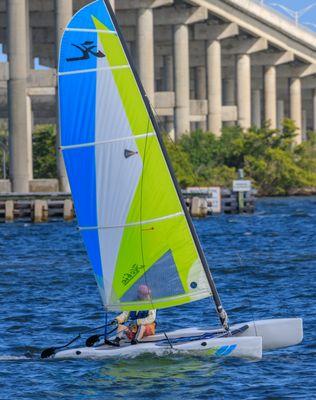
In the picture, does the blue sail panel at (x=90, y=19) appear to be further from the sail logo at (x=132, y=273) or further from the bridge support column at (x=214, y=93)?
the bridge support column at (x=214, y=93)

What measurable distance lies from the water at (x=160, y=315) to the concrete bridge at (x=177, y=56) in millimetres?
23902

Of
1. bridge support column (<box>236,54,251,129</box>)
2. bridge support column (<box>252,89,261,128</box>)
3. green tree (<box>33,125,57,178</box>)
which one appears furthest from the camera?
bridge support column (<box>252,89,261,128</box>)

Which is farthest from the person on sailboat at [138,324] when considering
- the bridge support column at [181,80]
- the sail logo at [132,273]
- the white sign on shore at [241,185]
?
the bridge support column at [181,80]

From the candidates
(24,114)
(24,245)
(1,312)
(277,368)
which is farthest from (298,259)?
(24,114)

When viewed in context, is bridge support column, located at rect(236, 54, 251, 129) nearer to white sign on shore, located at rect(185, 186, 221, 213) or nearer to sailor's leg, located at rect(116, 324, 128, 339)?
white sign on shore, located at rect(185, 186, 221, 213)

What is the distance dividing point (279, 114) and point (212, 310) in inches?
4596

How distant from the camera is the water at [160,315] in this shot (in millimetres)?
24234

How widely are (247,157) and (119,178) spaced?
7548cm

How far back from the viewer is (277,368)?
83.9ft

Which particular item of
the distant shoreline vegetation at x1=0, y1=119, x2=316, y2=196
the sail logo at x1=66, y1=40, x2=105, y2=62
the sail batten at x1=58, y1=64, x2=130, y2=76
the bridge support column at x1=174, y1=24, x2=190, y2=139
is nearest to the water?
the sail batten at x1=58, y1=64, x2=130, y2=76

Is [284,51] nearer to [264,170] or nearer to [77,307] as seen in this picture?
[264,170]

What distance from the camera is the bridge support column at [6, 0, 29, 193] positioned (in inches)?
3364

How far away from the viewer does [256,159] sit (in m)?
102

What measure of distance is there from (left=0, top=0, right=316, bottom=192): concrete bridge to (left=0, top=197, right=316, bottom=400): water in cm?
2390
